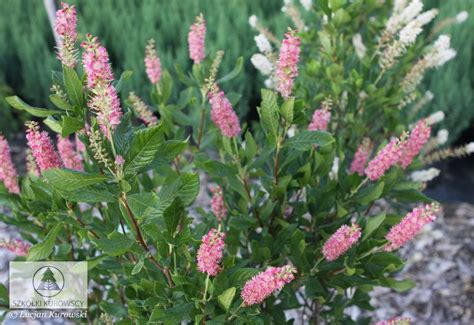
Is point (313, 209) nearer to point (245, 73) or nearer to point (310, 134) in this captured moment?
point (310, 134)

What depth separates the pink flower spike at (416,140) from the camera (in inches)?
59.5

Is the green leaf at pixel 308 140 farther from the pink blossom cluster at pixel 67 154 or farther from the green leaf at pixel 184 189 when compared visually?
the pink blossom cluster at pixel 67 154

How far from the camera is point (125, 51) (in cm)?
386

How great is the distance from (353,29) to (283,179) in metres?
1.05

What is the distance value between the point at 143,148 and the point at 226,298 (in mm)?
368

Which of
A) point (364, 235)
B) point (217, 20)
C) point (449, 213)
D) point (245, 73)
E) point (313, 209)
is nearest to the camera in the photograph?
point (364, 235)

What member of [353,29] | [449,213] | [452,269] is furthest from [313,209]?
[449,213]

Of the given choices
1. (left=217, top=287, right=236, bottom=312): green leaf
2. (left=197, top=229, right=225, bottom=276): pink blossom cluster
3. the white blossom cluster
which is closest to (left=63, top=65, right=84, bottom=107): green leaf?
(left=197, top=229, right=225, bottom=276): pink blossom cluster

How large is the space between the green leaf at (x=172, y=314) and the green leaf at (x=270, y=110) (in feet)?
1.44

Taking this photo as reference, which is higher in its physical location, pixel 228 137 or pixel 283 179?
Result: pixel 228 137

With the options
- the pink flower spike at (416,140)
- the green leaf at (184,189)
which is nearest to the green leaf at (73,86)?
the green leaf at (184,189)

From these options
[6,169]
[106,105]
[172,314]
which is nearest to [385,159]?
[172,314]

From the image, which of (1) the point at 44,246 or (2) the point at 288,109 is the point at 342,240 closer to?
(2) the point at 288,109

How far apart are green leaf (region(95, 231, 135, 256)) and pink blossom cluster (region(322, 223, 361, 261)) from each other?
1.50 feet
